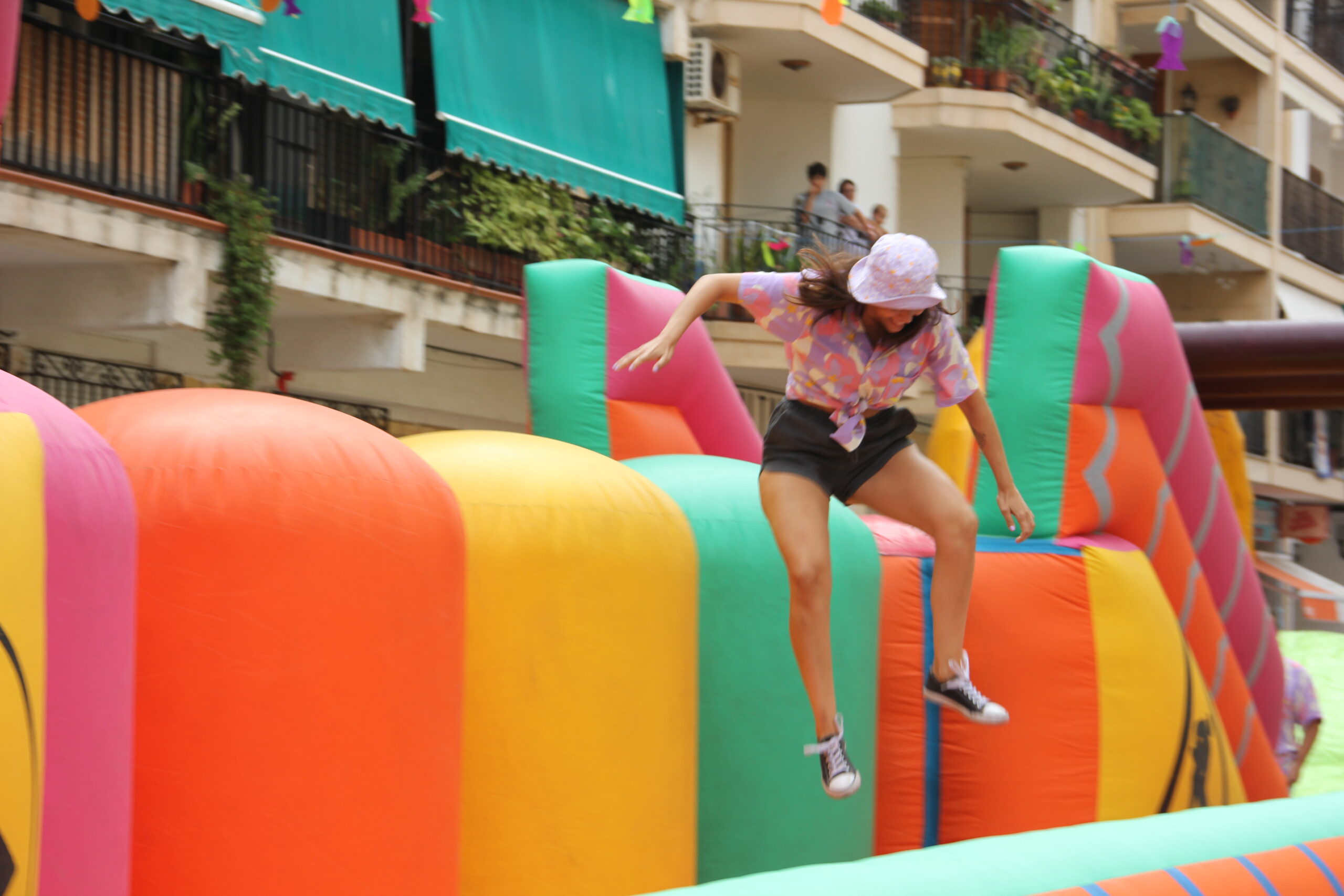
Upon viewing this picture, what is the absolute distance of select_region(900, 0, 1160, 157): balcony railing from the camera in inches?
738

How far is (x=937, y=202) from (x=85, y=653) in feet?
58.5

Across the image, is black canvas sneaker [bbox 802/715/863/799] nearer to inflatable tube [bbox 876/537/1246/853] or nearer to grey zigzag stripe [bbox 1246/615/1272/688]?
inflatable tube [bbox 876/537/1246/853]

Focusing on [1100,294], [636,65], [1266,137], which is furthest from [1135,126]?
[1100,294]

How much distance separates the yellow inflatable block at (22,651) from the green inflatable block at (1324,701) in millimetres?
6843

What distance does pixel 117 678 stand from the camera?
10.1 ft

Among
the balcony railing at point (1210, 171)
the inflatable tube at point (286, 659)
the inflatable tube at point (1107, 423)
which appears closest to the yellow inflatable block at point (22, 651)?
the inflatable tube at point (286, 659)

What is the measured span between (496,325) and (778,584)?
8097 mm

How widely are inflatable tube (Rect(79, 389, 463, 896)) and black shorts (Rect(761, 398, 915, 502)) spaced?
131 centimetres

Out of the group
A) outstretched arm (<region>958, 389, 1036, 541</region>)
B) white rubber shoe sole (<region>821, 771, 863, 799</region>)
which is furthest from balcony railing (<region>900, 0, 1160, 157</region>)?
white rubber shoe sole (<region>821, 771, 863, 799</region>)

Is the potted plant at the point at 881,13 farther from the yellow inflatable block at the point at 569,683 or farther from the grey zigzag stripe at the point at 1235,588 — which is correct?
the yellow inflatable block at the point at 569,683

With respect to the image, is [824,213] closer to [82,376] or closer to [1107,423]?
[82,376]

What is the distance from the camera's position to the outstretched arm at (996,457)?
5086 millimetres

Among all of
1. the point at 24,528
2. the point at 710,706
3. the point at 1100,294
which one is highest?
the point at 1100,294

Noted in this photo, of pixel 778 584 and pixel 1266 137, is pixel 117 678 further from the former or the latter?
pixel 1266 137
